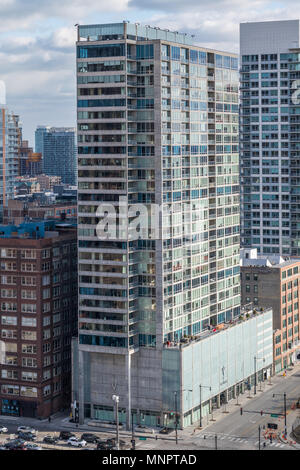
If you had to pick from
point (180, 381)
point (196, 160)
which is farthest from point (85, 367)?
point (196, 160)

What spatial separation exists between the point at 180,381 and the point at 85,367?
18.2 meters

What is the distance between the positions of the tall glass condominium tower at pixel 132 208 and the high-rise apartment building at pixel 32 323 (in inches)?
313

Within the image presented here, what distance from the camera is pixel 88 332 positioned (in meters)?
150

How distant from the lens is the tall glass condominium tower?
146250mm

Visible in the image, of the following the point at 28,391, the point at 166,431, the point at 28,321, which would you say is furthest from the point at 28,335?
the point at 166,431

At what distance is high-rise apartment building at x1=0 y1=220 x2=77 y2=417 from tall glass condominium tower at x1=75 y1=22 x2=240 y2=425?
7.94 m

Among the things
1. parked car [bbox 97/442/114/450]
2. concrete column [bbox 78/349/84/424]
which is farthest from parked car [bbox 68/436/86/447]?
concrete column [bbox 78/349/84/424]

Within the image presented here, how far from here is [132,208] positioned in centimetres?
14650

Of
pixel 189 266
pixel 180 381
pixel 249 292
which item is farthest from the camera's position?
pixel 249 292

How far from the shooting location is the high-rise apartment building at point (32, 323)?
507ft

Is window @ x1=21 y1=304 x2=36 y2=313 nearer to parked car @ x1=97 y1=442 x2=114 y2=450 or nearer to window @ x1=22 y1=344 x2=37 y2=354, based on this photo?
window @ x1=22 y1=344 x2=37 y2=354

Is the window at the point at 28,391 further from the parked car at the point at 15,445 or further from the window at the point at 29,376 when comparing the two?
the parked car at the point at 15,445

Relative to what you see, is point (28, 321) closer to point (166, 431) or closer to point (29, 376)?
point (29, 376)
